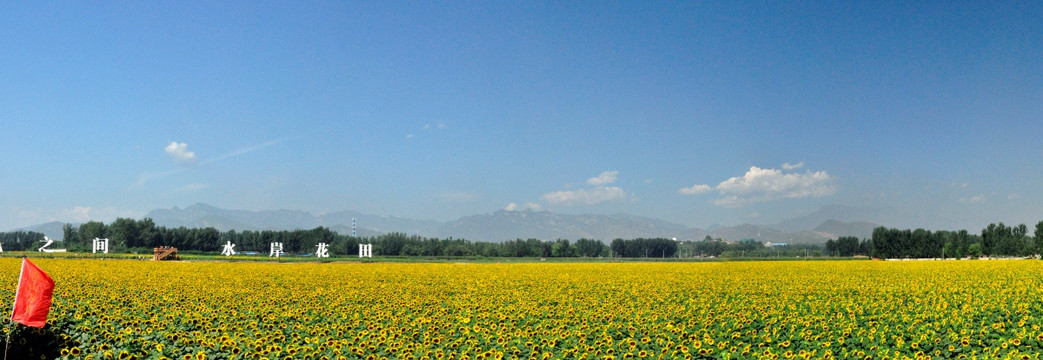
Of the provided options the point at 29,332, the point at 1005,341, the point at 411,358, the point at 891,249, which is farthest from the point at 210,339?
the point at 891,249

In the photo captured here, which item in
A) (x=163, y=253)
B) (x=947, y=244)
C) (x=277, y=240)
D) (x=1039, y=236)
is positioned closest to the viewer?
(x=163, y=253)

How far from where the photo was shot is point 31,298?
13750 mm

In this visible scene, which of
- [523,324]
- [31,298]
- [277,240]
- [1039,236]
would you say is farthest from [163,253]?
[1039,236]

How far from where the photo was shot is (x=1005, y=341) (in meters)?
14.2

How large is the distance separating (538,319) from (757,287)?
15173 mm

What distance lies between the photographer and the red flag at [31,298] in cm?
1358

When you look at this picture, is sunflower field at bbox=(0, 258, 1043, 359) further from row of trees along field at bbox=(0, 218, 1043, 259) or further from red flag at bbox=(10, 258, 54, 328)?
row of trees along field at bbox=(0, 218, 1043, 259)

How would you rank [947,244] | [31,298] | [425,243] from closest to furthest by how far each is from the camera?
[31,298]
[947,244]
[425,243]

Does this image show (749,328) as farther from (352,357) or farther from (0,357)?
(0,357)

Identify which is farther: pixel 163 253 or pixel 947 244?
pixel 947 244

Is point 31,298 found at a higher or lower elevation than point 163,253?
higher

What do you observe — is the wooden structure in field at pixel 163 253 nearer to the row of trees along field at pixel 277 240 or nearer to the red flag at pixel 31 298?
the red flag at pixel 31 298

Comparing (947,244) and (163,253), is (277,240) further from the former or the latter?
(947,244)

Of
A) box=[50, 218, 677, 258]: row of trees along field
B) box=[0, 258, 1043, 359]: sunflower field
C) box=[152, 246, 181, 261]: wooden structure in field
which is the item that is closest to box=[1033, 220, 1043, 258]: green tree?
box=[50, 218, 677, 258]: row of trees along field
